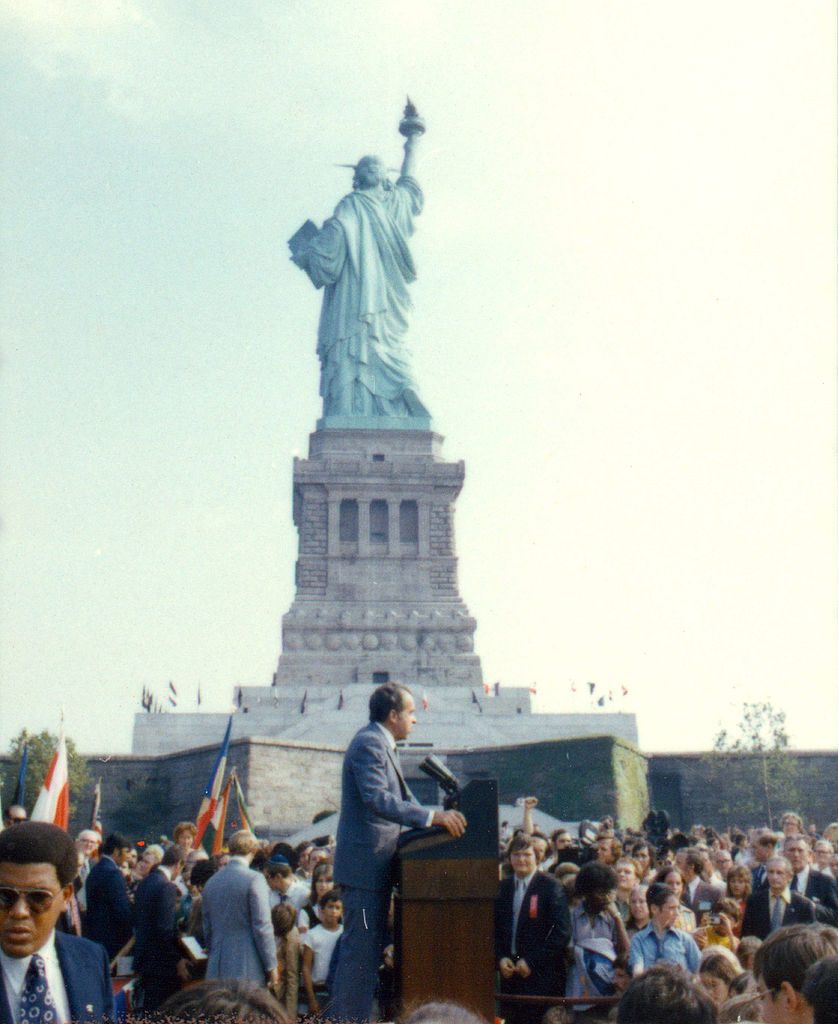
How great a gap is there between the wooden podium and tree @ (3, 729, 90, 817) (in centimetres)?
2518

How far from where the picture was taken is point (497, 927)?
7.67 meters

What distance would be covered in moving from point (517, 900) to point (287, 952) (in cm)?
171

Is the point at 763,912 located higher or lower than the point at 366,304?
lower

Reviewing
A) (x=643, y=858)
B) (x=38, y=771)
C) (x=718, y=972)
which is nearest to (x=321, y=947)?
(x=718, y=972)

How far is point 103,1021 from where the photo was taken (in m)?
3.65

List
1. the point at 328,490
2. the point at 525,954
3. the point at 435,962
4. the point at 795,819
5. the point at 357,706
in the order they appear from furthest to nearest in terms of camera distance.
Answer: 1. the point at 328,490
2. the point at 357,706
3. the point at 795,819
4. the point at 525,954
5. the point at 435,962

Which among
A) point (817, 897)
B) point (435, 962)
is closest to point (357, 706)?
point (817, 897)

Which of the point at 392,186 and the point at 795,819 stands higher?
the point at 392,186

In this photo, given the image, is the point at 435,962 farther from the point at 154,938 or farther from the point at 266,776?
the point at 266,776

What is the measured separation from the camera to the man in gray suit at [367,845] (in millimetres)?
5816

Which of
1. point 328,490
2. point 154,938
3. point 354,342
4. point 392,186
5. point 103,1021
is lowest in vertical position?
point 154,938

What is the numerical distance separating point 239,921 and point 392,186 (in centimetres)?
4218

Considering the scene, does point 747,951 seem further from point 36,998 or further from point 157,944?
point 36,998

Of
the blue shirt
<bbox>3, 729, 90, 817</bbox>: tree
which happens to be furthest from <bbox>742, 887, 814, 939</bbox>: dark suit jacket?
<bbox>3, 729, 90, 817</bbox>: tree
